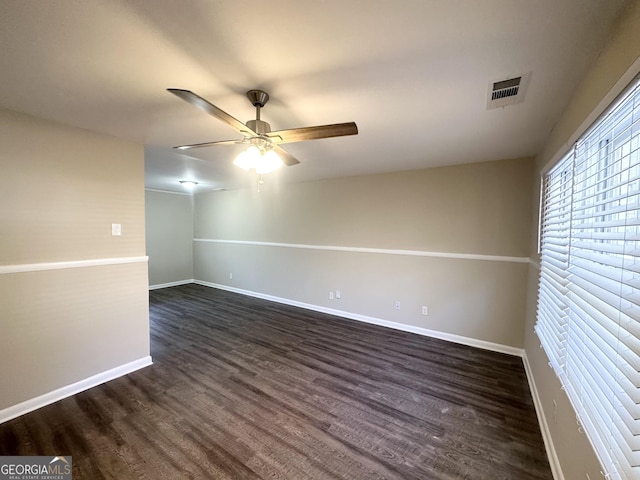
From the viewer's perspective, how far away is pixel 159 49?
4.26ft

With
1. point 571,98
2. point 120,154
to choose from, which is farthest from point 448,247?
point 120,154

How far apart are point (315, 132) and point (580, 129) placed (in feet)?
4.91

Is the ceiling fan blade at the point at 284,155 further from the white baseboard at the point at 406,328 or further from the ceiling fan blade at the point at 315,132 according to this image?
the white baseboard at the point at 406,328

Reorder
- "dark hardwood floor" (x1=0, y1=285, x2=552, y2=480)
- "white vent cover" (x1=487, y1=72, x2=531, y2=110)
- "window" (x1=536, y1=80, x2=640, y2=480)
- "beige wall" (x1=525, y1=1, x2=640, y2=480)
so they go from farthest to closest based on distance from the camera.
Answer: "dark hardwood floor" (x1=0, y1=285, x2=552, y2=480) → "white vent cover" (x1=487, y1=72, x2=531, y2=110) → "beige wall" (x1=525, y1=1, x2=640, y2=480) → "window" (x1=536, y1=80, x2=640, y2=480)

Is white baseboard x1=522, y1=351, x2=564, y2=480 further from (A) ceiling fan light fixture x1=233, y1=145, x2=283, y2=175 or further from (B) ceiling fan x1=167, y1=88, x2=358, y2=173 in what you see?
(A) ceiling fan light fixture x1=233, y1=145, x2=283, y2=175

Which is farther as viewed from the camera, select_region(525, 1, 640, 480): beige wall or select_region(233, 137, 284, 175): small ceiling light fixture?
select_region(233, 137, 284, 175): small ceiling light fixture

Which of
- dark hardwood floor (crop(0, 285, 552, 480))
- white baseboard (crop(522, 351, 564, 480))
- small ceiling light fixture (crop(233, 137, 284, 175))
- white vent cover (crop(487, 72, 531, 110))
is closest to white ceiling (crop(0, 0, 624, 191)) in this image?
white vent cover (crop(487, 72, 531, 110))

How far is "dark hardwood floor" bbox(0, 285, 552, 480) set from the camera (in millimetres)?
1664

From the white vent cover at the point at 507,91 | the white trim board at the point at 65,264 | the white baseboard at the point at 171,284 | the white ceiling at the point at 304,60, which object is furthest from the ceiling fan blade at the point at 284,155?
the white baseboard at the point at 171,284

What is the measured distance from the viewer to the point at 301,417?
2.08m

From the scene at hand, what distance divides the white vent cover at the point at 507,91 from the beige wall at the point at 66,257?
3.19 meters

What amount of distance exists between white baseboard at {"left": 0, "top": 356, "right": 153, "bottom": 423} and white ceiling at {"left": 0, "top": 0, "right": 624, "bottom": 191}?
231 cm

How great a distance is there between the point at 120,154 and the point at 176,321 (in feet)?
8.65

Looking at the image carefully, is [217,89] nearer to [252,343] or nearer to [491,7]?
[491,7]
